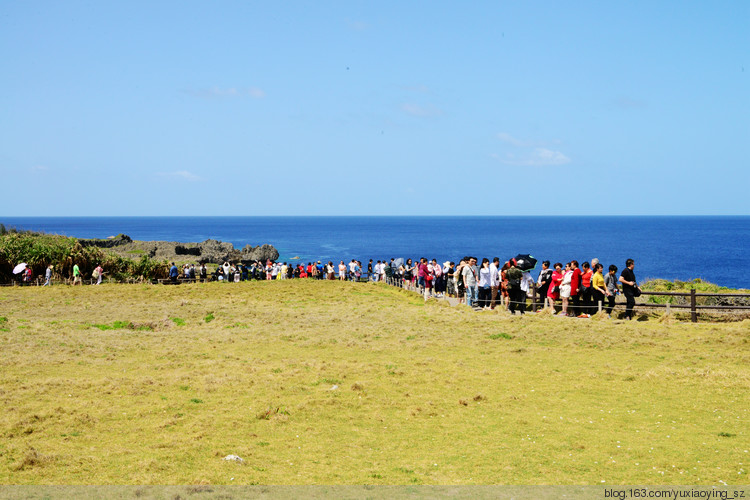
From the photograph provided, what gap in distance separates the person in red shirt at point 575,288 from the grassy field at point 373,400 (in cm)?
142

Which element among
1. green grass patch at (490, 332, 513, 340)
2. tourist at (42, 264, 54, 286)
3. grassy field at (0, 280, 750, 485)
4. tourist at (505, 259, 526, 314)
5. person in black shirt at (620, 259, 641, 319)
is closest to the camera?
grassy field at (0, 280, 750, 485)

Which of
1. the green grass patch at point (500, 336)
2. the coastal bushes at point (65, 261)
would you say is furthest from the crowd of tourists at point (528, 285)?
the coastal bushes at point (65, 261)

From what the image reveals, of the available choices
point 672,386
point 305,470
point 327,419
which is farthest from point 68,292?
point 672,386

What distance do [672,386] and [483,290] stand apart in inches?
486

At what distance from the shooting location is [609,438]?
11875mm

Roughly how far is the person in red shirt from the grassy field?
1425 millimetres

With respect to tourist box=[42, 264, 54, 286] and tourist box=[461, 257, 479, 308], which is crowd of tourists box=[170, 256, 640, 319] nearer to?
tourist box=[461, 257, 479, 308]

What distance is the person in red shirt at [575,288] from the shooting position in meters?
24.6

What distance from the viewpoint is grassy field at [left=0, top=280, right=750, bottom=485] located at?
10469mm

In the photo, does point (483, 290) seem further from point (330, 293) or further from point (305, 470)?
point (305, 470)

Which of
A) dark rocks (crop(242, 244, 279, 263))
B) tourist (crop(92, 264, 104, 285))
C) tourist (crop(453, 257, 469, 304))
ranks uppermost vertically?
tourist (crop(453, 257, 469, 304))

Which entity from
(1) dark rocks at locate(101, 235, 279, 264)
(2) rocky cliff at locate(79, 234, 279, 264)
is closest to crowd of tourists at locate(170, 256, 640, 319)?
(2) rocky cliff at locate(79, 234, 279, 264)

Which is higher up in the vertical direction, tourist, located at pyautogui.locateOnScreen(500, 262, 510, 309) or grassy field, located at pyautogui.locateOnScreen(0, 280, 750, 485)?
tourist, located at pyautogui.locateOnScreen(500, 262, 510, 309)

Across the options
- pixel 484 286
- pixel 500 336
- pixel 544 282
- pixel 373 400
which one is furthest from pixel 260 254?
pixel 373 400
